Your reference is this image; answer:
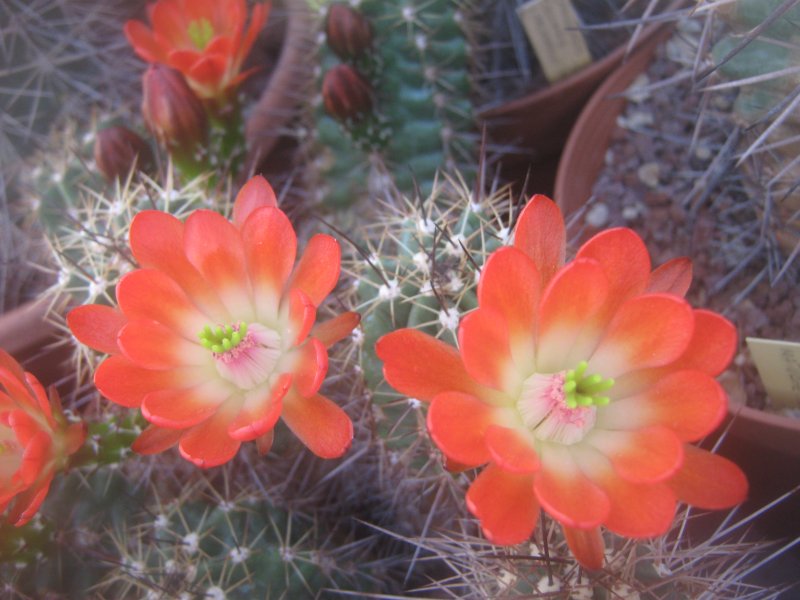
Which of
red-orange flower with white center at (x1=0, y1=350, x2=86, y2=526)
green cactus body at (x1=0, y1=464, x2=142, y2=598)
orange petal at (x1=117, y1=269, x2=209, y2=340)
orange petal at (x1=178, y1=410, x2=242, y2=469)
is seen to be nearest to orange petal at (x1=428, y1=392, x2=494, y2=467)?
orange petal at (x1=178, y1=410, x2=242, y2=469)

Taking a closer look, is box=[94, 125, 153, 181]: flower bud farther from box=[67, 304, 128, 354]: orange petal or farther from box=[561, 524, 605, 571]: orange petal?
box=[561, 524, 605, 571]: orange petal

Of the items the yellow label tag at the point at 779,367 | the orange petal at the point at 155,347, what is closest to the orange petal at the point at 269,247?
the orange petal at the point at 155,347

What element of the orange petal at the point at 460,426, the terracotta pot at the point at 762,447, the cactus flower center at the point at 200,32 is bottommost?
the terracotta pot at the point at 762,447

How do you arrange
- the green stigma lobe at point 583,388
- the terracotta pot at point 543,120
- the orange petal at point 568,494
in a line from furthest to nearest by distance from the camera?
1. the terracotta pot at point 543,120
2. the green stigma lobe at point 583,388
3. the orange petal at point 568,494

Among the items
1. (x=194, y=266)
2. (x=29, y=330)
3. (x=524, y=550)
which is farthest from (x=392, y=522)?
(x=29, y=330)

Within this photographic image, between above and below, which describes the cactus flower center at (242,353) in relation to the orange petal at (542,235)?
below

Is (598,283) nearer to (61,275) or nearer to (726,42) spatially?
(726,42)

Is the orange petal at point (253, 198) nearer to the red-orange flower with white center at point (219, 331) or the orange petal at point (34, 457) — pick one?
the red-orange flower with white center at point (219, 331)
